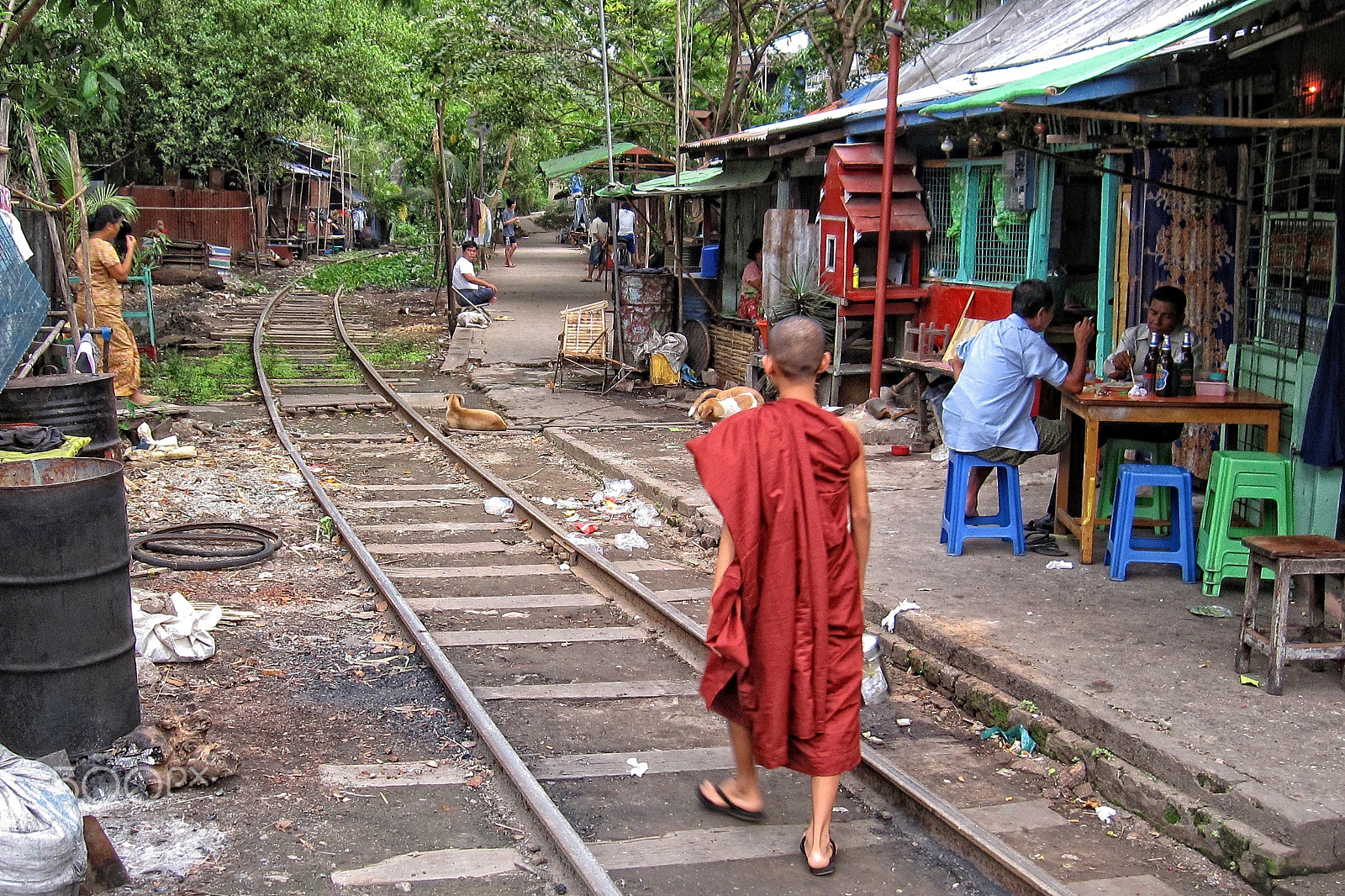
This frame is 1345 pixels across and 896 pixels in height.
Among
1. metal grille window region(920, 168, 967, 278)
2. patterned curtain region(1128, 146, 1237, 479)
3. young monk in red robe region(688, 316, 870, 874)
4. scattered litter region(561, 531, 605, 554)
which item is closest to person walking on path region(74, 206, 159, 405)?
scattered litter region(561, 531, 605, 554)

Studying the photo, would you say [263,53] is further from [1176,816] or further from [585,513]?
[1176,816]

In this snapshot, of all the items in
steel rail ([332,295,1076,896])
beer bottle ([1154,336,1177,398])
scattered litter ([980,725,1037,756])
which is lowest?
scattered litter ([980,725,1037,756])

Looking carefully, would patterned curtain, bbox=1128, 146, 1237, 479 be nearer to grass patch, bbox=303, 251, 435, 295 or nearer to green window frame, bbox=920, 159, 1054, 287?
green window frame, bbox=920, 159, 1054, 287

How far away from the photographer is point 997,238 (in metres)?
11.3

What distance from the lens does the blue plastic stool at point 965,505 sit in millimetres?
7379

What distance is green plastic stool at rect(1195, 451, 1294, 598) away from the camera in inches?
247

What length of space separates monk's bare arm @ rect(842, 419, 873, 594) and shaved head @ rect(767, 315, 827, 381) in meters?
0.24

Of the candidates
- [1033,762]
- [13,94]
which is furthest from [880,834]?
[13,94]

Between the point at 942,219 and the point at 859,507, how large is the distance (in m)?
8.74

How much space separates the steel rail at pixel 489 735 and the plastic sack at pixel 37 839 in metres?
1.48

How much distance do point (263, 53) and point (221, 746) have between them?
27.7m

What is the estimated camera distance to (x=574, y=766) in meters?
5.04

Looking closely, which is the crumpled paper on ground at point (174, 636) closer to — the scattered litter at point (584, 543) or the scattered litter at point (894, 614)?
the scattered litter at point (584, 543)

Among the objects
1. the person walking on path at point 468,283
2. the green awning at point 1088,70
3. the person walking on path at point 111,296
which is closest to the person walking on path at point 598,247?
the person walking on path at point 468,283
